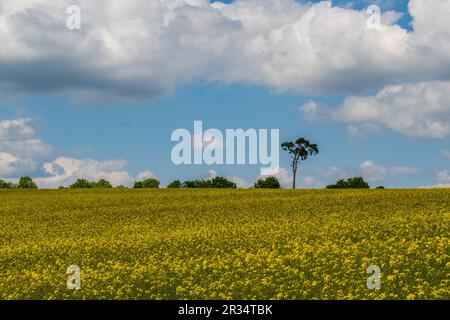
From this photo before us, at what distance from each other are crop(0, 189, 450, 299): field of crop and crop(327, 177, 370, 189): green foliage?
9480cm

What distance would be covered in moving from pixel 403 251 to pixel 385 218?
59.0 ft

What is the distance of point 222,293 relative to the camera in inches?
924

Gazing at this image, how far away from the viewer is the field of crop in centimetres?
2459

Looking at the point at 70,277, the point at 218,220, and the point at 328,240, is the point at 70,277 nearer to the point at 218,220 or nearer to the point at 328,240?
the point at 328,240

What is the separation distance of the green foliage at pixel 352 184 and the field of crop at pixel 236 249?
3732 inches

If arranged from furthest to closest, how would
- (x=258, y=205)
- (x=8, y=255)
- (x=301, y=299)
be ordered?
(x=258, y=205) < (x=8, y=255) < (x=301, y=299)

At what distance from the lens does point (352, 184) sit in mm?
163750

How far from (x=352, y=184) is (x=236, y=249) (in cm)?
13293

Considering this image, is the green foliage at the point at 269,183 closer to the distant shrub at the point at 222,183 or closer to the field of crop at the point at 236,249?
the distant shrub at the point at 222,183
